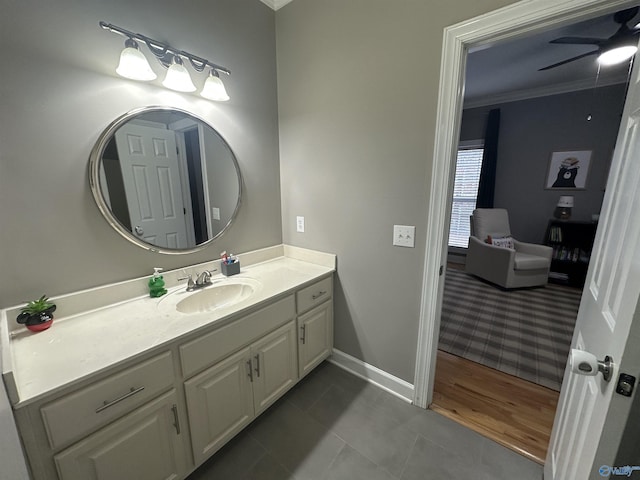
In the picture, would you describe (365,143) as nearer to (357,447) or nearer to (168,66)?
(168,66)

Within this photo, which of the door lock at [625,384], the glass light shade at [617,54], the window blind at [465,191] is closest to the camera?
the door lock at [625,384]

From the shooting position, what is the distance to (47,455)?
2.56ft

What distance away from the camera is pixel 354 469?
1277mm

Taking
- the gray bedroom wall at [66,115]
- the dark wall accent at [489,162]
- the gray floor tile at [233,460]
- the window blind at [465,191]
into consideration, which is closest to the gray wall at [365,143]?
the gray bedroom wall at [66,115]

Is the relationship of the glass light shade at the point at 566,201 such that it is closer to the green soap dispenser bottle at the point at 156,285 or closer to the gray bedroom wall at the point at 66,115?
the gray bedroom wall at the point at 66,115

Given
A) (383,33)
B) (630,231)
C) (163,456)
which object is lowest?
(163,456)

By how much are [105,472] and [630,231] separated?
5.86ft

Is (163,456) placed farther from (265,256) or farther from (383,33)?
(383,33)

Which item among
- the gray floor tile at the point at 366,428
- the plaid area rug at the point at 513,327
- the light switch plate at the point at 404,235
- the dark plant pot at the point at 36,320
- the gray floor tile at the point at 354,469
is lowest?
the gray floor tile at the point at 354,469

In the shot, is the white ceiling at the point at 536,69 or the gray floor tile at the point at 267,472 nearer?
the gray floor tile at the point at 267,472

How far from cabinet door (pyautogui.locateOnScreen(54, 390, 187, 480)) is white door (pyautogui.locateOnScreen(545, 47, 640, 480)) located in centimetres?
137

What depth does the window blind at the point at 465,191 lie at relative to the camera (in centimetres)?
441

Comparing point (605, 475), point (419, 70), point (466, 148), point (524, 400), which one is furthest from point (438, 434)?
point (466, 148)

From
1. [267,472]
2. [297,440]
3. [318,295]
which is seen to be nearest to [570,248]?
[318,295]
